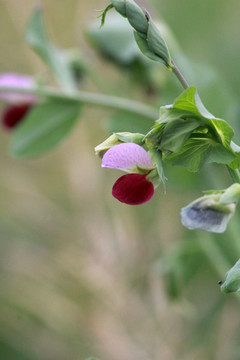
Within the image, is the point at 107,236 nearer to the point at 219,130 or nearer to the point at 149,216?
the point at 149,216

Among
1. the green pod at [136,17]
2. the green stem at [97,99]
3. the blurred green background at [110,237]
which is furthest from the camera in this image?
the blurred green background at [110,237]

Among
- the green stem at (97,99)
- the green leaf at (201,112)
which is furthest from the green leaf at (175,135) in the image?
the green stem at (97,99)

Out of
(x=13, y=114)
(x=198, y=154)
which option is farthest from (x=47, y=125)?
(x=198, y=154)

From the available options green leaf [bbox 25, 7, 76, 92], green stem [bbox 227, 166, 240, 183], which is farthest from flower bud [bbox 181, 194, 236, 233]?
green leaf [bbox 25, 7, 76, 92]

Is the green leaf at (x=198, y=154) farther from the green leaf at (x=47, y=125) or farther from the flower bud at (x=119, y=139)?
the green leaf at (x=47, y=125)

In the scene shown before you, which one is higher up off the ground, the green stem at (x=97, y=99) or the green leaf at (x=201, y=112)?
the green stem at (x=97, y=99)

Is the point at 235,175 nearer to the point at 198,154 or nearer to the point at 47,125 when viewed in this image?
the point at 198,154

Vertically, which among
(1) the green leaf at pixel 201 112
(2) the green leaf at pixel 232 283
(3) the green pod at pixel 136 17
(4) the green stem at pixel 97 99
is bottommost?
(2) the green leaf at pixel 232 283
